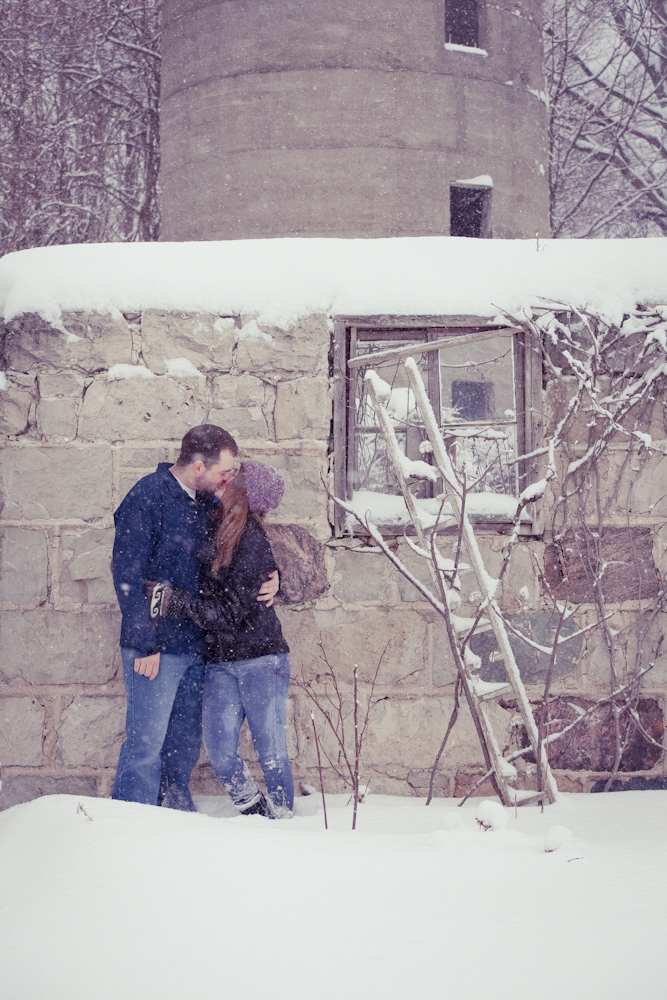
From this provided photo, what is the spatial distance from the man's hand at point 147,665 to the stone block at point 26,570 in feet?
2.61

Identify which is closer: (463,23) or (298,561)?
(298,561)

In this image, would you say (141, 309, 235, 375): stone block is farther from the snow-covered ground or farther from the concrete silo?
the concrete silo

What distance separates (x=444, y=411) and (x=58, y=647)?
6.43 feet

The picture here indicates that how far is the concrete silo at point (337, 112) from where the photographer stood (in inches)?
325

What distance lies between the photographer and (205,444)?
9.82 ft

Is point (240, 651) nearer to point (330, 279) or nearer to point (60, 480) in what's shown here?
point (60, 480)

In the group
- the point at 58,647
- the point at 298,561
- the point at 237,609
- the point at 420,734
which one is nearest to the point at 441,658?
the point at 420,734

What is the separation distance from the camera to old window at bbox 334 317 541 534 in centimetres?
349

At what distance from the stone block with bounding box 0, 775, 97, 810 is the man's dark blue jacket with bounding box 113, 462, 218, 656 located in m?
0.91

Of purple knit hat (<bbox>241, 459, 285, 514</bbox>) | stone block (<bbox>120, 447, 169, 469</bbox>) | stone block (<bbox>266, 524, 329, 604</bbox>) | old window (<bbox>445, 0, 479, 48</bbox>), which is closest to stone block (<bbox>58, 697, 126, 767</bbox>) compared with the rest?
stone block (<bbox>266, 524, 329, 604</bbox>)

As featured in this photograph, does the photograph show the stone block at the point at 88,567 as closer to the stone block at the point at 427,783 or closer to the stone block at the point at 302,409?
the stone block at the point at 302,409

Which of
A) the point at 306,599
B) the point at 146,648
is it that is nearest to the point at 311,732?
the point at 306,599

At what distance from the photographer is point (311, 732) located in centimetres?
344

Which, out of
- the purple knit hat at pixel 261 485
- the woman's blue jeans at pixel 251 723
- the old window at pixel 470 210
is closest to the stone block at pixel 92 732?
the woman's blue jeans at pixel 251 723
